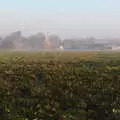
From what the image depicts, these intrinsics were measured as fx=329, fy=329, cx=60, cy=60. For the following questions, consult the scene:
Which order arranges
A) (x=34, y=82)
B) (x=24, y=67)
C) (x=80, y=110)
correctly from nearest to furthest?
(x=80, y=110), (x=34, y=82), (x=24, y=67)

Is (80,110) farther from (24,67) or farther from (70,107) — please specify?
(24,67)

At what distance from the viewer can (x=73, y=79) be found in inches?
389

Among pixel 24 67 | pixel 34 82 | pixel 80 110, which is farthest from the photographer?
pixel 24 67

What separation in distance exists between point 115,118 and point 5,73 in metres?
3.76

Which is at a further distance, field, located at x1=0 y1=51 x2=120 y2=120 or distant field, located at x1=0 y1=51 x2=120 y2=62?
distant field, located at x1=0 y1=51 x2=120 y2=62

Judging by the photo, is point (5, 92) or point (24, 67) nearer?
point (5, 92)

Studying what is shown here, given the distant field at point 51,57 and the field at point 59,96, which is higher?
the distant field at point 51,57

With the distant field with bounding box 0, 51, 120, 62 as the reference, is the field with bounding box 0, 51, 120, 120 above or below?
below

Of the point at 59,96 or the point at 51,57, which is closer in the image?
the point at 59,96

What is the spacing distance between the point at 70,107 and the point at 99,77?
1637mm

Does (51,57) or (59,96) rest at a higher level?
(51,57)

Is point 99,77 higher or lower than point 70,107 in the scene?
higher

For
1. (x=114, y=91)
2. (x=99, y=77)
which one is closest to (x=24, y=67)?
(x=99, y=77)

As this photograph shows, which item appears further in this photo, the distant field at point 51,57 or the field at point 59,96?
the distant field at point 51,57
